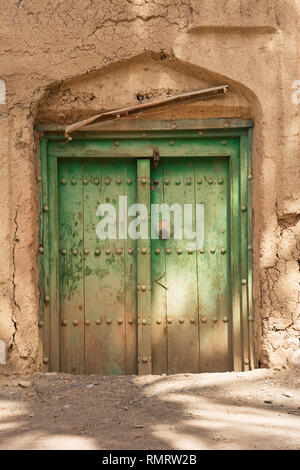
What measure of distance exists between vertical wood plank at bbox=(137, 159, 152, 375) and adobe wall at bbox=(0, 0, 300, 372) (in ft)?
2.52

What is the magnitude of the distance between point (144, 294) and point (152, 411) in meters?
1.19

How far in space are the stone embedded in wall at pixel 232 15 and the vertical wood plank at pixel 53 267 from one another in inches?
59.3

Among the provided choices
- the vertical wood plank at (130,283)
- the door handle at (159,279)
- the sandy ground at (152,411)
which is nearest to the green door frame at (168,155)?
the vertical wood plank at (130,283)

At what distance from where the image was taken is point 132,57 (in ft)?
13.5

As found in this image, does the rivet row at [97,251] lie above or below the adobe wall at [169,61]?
below

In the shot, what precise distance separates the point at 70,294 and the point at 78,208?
67 cm

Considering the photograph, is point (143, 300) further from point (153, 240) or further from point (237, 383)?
point (237, 383)

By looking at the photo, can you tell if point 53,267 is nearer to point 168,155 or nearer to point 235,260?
point 168,155

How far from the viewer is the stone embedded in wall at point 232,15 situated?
4074mm

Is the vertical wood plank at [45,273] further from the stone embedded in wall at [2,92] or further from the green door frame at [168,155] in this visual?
the stone embedded in wall at [2,92]

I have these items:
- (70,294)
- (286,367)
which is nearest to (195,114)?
(70,294)

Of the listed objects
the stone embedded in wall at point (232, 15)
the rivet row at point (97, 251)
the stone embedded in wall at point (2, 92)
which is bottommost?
the rivet row at point (97, 251)

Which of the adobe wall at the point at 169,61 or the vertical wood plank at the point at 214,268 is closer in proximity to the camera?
the adobe wall at the point at 169,61
